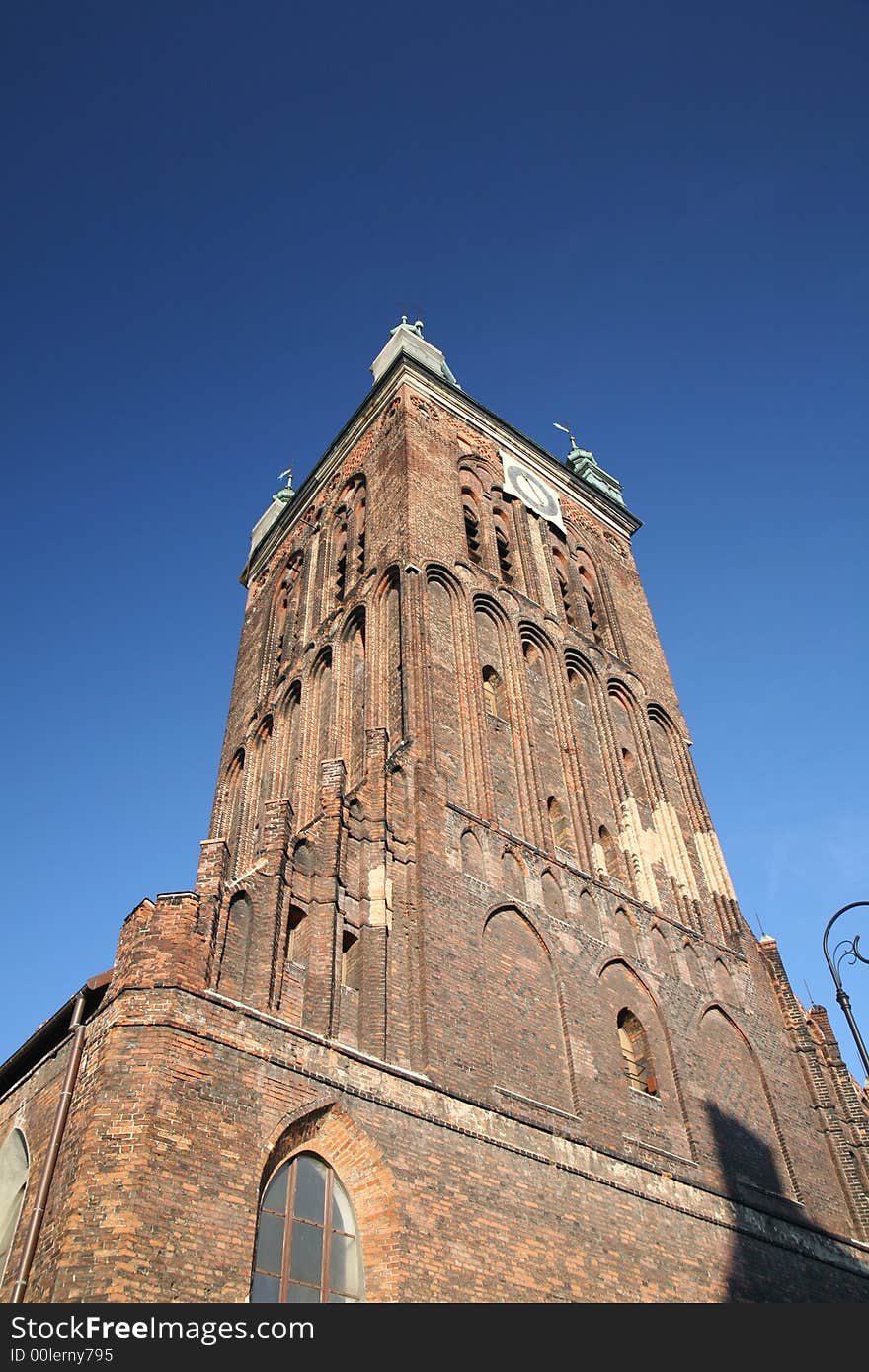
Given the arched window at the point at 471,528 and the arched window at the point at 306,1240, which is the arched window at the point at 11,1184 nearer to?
the arched window at the point at 306,1240

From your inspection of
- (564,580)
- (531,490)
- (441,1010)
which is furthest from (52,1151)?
(531,490)

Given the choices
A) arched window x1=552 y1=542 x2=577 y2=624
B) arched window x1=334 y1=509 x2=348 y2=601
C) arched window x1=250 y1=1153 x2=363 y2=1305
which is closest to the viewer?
arched window x1=250 y1=1153 x2=363 y2=1305

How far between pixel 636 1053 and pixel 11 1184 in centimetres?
945

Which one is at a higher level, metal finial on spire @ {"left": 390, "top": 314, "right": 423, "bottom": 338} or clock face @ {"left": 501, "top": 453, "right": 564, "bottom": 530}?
metal finial on spire @ {"left": 390, "top": 314, "right": 423, "bottom": 338}

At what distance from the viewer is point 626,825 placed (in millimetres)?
21766

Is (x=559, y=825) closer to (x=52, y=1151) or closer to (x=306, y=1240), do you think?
(x=306, y=1240)

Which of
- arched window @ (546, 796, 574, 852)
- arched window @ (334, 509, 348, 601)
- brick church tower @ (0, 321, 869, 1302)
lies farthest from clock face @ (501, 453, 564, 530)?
arched window @ (546, 796, 574, 852)

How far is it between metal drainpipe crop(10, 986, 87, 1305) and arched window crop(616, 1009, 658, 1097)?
8641 mm

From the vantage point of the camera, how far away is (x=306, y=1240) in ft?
38.1

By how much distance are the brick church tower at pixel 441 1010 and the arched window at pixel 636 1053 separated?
48mm

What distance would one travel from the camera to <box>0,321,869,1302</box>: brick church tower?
11289 millimetres

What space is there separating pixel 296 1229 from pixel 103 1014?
3075 mm

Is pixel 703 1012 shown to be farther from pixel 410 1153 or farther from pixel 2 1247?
pixel 2 1247

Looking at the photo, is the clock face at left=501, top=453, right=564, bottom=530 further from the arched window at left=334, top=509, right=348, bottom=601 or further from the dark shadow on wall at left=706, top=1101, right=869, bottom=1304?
the dark shadow on wall at left=706, top=1101, right=869, bottom=1304
